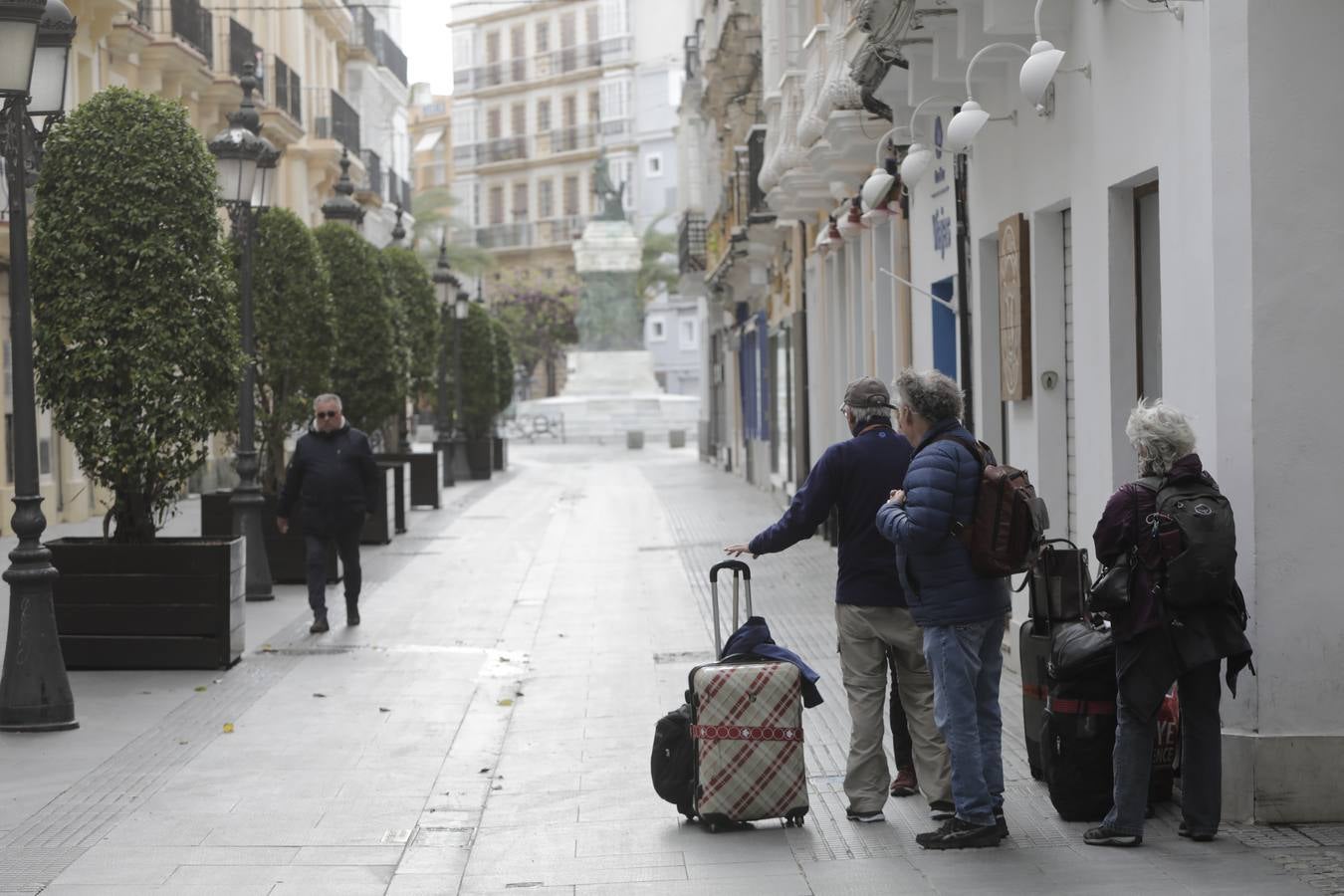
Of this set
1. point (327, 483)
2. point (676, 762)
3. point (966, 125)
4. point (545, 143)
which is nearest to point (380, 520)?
point (327, 483)

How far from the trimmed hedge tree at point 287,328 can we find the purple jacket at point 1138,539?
12710 millimetres

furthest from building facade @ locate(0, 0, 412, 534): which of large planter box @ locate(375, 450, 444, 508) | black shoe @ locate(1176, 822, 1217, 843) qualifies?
black shoe @ locate(1176, 822, 1217, 843)

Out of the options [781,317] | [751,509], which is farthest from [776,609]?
[781,317]

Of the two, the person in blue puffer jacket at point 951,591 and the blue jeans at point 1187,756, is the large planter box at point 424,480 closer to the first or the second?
the person in blue puffer jacket at point 951,591

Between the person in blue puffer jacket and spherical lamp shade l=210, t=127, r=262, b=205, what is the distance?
384 inches

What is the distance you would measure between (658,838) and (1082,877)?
1.71 metres

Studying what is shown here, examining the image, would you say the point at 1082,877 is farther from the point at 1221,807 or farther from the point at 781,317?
the point at 781,317

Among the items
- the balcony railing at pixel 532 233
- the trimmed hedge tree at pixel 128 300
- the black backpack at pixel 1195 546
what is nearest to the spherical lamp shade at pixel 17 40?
the trimmed hedge tree at pixel 128 300

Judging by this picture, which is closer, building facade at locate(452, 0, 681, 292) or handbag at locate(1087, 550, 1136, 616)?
handbag at locate(1087, 550, 1136, 616)

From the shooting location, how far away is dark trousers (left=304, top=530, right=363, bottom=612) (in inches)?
582

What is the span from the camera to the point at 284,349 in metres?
19.3

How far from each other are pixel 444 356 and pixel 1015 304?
24.1m

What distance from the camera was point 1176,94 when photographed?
8.83 metres

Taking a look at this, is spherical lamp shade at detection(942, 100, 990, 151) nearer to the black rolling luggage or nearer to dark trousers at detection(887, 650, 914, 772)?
the black rolling luggage
